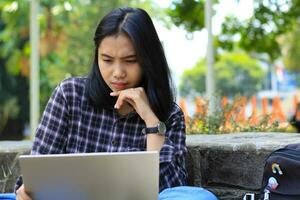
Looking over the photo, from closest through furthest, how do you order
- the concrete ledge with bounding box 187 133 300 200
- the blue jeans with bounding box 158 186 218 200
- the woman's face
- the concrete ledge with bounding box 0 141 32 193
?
the blue jeans with bounding box 158 186 218 200
the woman's face
the concrete ledge with bounding box 187 133 300 200
the concrete ledge with bounding box 0 141 32 193

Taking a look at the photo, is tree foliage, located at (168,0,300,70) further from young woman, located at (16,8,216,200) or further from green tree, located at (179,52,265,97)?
green tree, located at (179,52,265,97)

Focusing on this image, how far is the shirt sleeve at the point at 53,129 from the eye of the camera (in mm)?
2266

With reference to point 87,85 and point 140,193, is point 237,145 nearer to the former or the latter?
point 87,85

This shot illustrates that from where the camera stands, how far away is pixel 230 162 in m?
2.61

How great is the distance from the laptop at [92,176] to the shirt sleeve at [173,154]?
1.56ft

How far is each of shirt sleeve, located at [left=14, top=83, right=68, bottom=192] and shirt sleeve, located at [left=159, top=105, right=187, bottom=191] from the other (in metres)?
0.40

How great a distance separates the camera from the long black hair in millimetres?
2240

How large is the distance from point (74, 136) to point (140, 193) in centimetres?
67

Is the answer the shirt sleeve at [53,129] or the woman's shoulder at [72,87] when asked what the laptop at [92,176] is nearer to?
the shirt sleeve at [53,129]

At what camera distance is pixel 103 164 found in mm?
1679

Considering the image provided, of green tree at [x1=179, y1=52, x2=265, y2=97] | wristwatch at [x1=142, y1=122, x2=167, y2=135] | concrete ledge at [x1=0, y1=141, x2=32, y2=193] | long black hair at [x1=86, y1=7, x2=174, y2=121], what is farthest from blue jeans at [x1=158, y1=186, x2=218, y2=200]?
green tree at [x1=179, y1=52, x2=265, y2=97]

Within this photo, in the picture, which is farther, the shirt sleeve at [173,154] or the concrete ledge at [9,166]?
the concrete ledge at [9,166]

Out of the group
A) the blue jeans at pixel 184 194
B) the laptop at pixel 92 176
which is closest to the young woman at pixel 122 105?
the blue jeans at pixel 184 194

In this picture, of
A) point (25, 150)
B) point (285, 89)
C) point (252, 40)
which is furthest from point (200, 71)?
point (25, 150)
